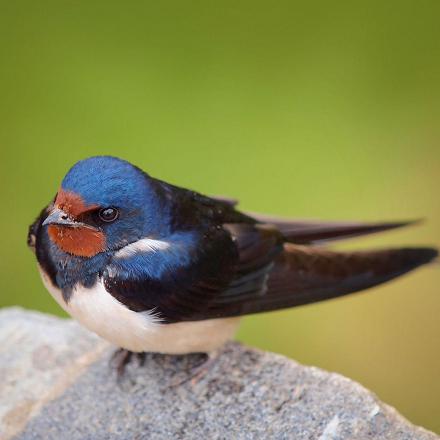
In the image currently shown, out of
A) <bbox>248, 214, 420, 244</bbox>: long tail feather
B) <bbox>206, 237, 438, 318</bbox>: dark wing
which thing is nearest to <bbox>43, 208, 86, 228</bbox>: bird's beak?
<bbox>206, 237, 438, 318</bbox>: dark wing

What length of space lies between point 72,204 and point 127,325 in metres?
0.33

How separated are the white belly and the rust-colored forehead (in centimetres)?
20

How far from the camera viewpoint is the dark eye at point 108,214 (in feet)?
6.21

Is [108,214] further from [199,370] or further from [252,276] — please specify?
[199,370]

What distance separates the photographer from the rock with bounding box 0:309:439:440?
2014 mm

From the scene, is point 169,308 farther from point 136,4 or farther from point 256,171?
point 136,4

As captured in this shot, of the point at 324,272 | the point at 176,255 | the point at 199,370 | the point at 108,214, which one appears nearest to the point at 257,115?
the point at 324,272

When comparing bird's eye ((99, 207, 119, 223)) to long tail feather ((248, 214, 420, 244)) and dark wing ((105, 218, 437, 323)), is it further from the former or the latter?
long tail feather ((248, 214, 420, 244))

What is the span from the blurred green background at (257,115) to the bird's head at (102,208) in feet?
5.33

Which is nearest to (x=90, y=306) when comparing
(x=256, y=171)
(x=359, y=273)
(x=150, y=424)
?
(x=150, y=424)

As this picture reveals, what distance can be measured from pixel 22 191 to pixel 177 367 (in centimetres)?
157

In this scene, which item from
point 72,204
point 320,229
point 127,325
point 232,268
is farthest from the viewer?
point 320,229

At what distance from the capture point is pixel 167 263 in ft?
6.57

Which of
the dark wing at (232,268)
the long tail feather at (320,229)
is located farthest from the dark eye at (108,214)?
the long tail feather at (320,229)
